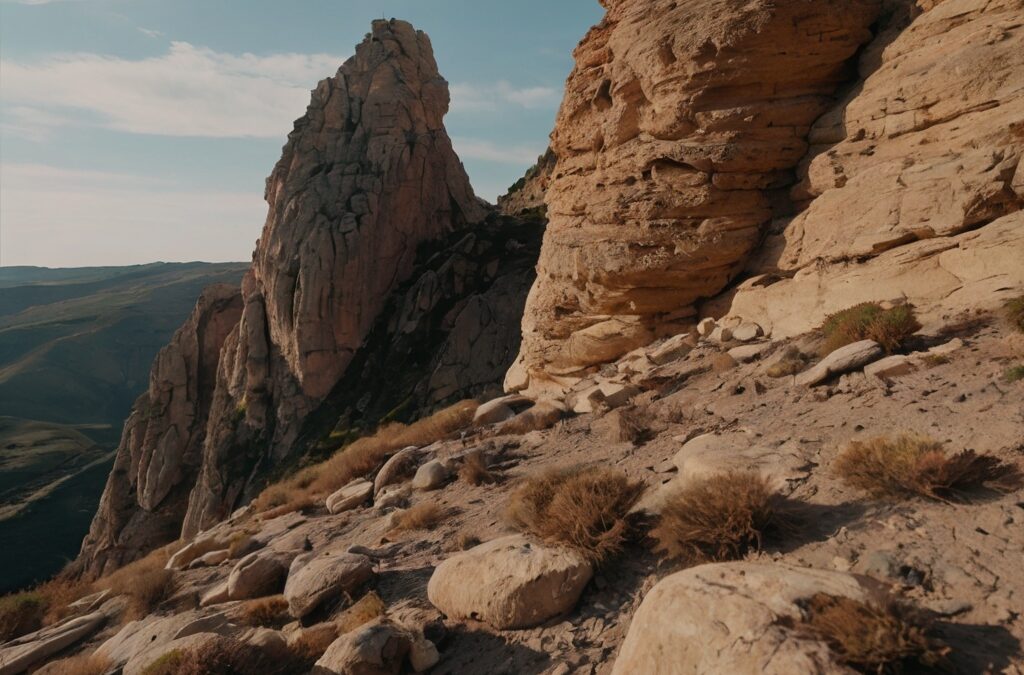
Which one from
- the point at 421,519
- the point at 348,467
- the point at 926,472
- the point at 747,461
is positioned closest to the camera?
the point at 926,472

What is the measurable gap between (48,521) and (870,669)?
244 ft

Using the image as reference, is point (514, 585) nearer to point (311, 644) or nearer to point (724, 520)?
point (724, 520)

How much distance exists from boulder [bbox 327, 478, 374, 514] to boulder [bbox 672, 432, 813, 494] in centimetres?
764

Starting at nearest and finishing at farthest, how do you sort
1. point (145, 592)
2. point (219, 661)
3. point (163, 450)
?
1. point (219, 661)
2. point (145, 592)
3. point (163, 450)

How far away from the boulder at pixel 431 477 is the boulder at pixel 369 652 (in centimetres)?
571

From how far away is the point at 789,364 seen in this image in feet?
31.8

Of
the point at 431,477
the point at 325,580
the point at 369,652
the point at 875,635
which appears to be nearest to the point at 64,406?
the point at 431,477

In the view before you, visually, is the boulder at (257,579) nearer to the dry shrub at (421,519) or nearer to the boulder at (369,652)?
the dry shrub at (421,519)

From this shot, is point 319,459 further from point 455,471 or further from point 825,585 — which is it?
point 825,585

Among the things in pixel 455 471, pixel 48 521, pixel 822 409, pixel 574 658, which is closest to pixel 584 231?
pixel 455 471

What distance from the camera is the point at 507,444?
12422 mm

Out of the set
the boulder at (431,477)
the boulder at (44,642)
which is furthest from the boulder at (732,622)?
the boulder at (44,642)

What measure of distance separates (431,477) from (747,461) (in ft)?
22.0

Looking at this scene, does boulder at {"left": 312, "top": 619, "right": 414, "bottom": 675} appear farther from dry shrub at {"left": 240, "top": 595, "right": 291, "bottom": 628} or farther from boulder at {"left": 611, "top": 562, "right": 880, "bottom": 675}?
boulder at {"left": 611, "top": 562, "right": 880, "bottom": 675}
